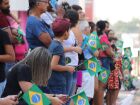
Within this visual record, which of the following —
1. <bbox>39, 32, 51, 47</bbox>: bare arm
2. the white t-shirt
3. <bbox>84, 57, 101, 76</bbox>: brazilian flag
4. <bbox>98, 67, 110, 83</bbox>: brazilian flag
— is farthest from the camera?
<bbox>98, 67, 110, 83</bbox>: brazilian flag

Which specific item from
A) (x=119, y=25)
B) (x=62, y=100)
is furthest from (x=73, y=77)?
(x=119, y=25)

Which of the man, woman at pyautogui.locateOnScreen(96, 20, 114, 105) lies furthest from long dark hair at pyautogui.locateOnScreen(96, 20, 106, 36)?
the man

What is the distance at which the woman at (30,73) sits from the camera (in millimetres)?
4525

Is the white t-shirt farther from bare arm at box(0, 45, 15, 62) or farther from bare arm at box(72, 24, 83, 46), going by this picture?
bare arm at box(0, 45, 15, 62)

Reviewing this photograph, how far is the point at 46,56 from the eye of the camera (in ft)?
15.1

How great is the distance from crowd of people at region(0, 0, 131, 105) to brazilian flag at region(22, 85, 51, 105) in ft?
0.34

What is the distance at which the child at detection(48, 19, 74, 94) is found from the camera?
19.0ft

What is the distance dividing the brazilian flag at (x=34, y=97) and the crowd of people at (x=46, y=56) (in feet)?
0.34

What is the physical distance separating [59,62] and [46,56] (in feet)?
4.33

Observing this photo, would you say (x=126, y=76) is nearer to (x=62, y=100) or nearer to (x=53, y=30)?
(x=53, y=30)

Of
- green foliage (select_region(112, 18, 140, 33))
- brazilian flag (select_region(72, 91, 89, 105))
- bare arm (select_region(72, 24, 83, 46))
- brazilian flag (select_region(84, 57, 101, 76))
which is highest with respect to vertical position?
bare arm (select_region(72, 24, 83, 46))

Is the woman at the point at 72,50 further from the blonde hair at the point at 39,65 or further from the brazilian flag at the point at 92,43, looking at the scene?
the blonde hair at the point at 39,65

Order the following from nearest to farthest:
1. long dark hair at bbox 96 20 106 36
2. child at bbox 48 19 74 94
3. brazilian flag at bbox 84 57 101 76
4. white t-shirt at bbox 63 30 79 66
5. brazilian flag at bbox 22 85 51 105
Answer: brazilian flag at bbox 22 85 51 105
child at bbox 48 19 74 94
white t-shirt at bbox 63 30 79 66
brazilian flag at bbox 84 57 101 76
long dark hair at bbox 96 20 106 36

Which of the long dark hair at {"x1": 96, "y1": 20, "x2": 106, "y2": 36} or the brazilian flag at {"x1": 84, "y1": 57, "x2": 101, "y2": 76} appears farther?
the long dark hair at {"x1": 96, "y1": 20, "x2": 106, "y2": 36}
